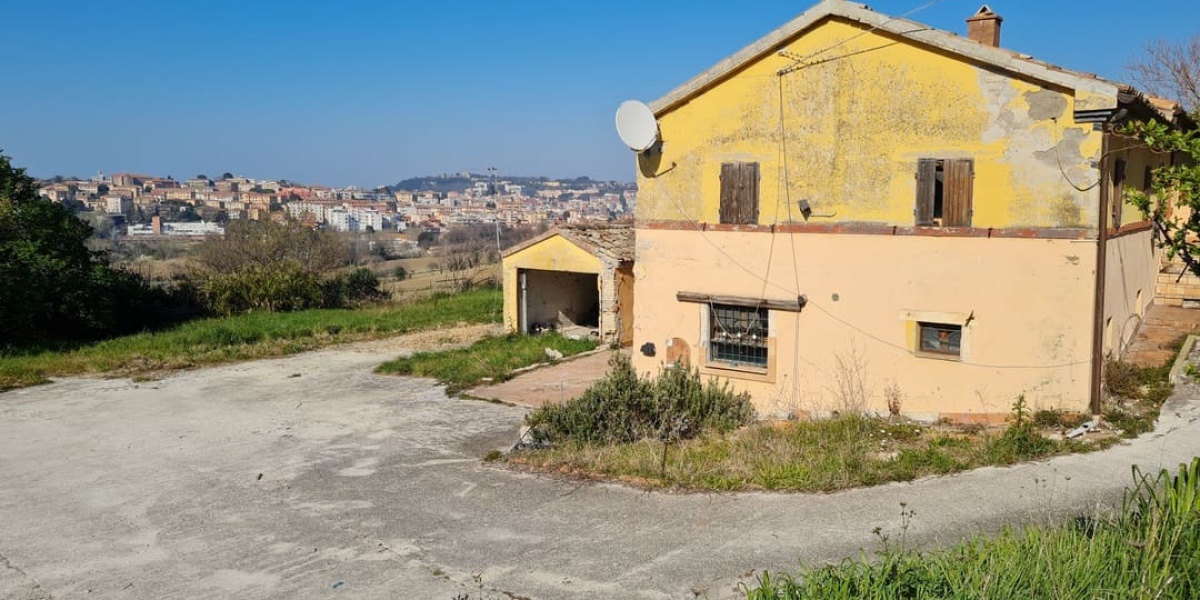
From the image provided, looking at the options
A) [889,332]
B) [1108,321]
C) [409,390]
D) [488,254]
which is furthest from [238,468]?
[488,254]

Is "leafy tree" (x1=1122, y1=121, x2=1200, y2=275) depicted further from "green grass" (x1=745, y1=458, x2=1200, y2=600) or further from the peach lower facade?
the peach lower facade

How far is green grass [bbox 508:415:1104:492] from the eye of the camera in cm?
912

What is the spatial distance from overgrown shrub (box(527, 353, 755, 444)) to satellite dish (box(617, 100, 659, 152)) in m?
3.70

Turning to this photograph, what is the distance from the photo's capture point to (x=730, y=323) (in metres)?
13.4

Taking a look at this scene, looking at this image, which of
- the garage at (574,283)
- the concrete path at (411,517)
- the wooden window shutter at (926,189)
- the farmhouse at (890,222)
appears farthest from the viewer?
the garage at (574,283)

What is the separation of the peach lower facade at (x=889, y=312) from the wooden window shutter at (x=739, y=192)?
307mm

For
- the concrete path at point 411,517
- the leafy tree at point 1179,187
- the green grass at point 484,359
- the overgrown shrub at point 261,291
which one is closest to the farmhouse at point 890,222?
the concrete path at point 411,517

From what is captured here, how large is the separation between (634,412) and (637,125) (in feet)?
15.7

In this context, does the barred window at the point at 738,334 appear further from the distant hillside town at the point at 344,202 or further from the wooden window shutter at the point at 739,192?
the distant hillside town at the point at 344,202

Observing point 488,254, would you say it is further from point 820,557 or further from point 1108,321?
point 820,557

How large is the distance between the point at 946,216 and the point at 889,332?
1.77 metres

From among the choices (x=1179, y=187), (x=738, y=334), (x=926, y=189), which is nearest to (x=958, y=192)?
(x=926, y=189)

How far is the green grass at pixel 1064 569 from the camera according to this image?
15.4 feet

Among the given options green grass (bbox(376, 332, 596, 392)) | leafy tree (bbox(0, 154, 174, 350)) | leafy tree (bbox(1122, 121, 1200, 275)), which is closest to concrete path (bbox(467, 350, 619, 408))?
green grass (bbox(376, 332, 596, 392))
